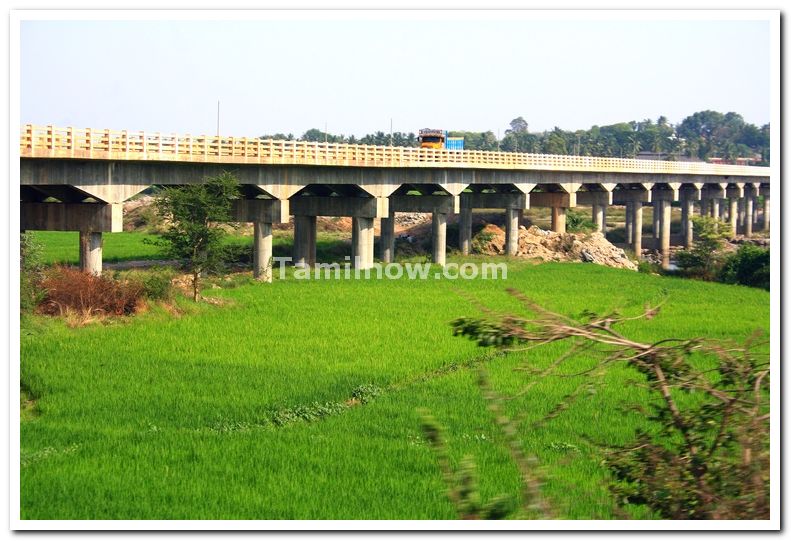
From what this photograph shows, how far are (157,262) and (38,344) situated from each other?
2458 cm

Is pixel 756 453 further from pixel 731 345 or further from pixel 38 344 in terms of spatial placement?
pixel 38 344

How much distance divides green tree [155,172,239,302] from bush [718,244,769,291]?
28699 mm

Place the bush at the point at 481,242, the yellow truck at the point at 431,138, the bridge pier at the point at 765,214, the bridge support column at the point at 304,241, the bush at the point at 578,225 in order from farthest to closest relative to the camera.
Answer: the bridge pier at the point at 765,214 < the bush at the point at 578,225 < the yellow truck at the point at 431,138 < the bush at the point at 481,242 < the bridge support column at the point at 304,241

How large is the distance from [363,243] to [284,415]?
31.7 meters

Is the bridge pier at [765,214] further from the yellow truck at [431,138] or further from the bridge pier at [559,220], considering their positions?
the yellow truck at [431,138]

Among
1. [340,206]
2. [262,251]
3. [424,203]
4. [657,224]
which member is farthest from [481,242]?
[657,224]

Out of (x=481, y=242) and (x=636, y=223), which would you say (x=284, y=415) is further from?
(x=636, y=223)

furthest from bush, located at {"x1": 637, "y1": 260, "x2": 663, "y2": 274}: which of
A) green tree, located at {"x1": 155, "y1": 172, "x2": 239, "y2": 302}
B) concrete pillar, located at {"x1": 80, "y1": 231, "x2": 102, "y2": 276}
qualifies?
concrete pillar, located at {"x1": 80, "y1": 231, "x2": 102, "y2": 276}

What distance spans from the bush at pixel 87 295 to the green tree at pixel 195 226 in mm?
3859

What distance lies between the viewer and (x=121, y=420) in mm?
21828

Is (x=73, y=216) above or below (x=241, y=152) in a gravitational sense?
below

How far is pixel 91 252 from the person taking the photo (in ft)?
123

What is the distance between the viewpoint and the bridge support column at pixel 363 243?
53594 mm

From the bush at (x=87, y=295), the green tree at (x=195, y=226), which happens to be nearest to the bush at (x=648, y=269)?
the green tree at (x=195, y=226)
